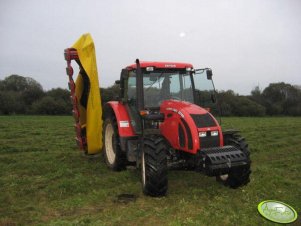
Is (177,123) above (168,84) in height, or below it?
below

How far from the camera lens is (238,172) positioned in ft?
19.2

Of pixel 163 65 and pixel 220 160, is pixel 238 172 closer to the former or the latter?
pixel 220 160

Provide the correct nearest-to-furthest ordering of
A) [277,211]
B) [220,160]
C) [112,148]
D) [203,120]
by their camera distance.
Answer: [277,211]
[220,160]
[203,120]
[112,148]

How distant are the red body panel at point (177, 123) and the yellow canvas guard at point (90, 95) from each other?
2.05m

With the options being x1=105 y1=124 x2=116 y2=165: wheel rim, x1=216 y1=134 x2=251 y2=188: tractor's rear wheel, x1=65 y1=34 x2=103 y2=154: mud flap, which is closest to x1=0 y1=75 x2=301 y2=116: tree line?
x1=65 y1=34 x2=103 y2=154: mud flap

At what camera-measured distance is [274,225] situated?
14.9 feet

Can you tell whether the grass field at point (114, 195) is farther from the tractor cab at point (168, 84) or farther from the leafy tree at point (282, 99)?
the leafy tree at point (282, 99)

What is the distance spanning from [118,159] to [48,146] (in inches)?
182

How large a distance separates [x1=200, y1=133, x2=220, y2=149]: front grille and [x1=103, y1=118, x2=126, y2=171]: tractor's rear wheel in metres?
2.17

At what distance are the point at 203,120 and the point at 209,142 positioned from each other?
0.41m

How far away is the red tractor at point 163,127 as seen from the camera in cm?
544

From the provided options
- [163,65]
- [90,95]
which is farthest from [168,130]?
[90,95]

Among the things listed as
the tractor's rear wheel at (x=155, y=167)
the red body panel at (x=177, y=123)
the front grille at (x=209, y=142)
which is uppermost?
the red body panel at (x=177, y=123)

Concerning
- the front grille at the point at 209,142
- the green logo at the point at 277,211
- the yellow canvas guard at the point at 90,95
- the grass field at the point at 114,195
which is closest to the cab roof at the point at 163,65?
the yellow canvas guard at the point at 90,95
